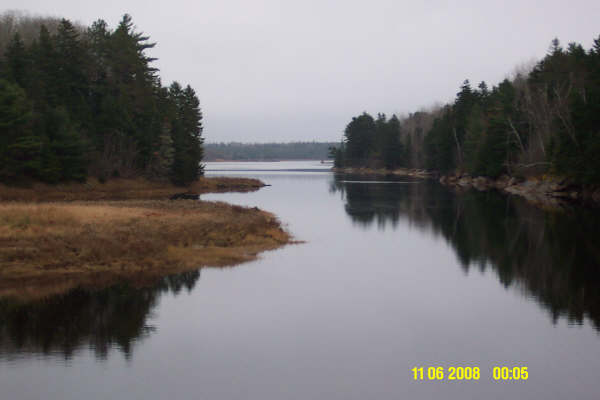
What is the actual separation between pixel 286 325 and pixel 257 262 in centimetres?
813

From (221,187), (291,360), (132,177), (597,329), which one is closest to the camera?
(291,360)

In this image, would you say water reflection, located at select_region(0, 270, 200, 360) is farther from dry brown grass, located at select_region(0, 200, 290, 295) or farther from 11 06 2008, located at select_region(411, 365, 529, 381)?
11 06 2008, located at select_region(411, 365, 529, 381)

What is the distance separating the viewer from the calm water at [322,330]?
1148 centimetres

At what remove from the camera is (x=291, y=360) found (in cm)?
1285

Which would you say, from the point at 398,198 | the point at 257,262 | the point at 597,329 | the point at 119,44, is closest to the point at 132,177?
the point at 119,44

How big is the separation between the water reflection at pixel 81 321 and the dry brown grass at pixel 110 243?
1.74 meters

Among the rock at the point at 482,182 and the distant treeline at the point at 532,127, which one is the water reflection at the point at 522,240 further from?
the rock at the point at 482,182

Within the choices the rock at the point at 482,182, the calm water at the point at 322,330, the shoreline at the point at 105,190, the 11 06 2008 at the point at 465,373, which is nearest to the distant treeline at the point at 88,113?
the shoreline at the point at 105,190

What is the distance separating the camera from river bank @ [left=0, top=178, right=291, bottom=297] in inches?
779

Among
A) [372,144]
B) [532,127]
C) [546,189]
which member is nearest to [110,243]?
[546,189]

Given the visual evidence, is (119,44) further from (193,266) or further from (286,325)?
(286,325)

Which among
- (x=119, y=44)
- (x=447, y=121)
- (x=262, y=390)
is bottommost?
(x=262, y=390)

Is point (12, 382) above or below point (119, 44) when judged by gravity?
below

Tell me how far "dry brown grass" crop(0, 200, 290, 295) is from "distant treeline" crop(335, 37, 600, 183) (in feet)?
110
